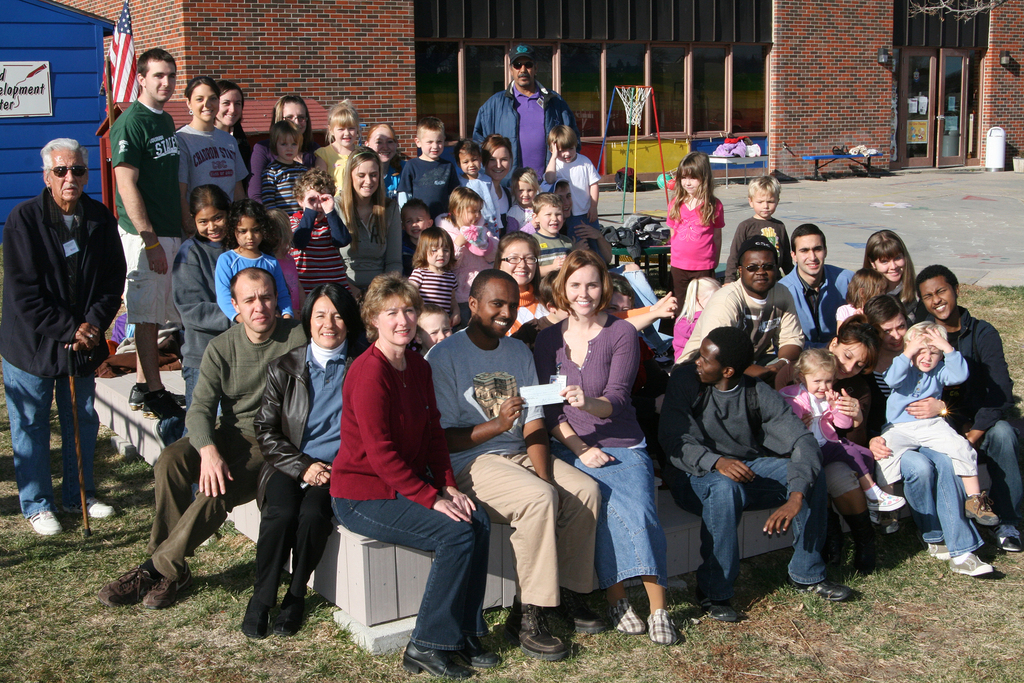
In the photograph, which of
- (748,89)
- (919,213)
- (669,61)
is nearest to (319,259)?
(919,213)

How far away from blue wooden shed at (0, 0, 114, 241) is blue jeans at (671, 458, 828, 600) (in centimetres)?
1122

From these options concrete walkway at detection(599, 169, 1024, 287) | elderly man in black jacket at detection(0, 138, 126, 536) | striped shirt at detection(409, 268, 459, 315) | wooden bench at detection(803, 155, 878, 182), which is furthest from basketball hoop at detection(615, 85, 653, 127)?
elderly man in black jacket at detection(0, 138, 126, 536)

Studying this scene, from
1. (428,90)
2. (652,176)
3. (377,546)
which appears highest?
(428,90)

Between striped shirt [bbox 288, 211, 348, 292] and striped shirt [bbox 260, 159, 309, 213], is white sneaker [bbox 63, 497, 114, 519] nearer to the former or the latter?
striped shirt [bbox 288, 211, 348, 292]

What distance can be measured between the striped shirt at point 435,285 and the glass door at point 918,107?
68.1ft

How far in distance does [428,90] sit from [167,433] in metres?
13.0

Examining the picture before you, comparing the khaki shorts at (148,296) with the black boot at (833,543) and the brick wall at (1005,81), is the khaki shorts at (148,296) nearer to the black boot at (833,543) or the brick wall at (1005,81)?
the black boot at (833,543)

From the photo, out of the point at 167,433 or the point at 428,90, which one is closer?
the point at 167,433

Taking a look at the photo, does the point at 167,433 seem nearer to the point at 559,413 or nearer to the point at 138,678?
the point at 138,678

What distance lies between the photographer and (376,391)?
11.6ft

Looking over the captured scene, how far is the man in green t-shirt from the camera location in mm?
5504

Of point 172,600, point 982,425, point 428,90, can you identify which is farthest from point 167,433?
point 428,90

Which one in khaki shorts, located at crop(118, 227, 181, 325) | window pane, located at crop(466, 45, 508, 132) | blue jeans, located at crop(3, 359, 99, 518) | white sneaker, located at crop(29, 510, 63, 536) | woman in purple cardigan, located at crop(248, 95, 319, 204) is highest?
window pane, located at crop(466, 45, 508, 132)

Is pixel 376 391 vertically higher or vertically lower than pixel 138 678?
higher
